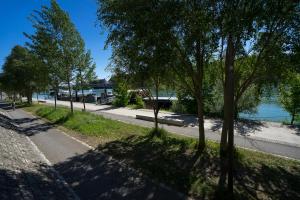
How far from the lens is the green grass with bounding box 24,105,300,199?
25.1 feet

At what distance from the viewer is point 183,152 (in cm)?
1145

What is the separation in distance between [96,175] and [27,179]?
2103 millimetres

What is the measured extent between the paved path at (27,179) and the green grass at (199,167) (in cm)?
281

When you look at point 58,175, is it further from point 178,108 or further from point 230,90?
point 178,108

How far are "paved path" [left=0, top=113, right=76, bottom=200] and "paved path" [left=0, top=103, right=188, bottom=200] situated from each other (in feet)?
1.25

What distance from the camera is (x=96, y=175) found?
8.84 meters

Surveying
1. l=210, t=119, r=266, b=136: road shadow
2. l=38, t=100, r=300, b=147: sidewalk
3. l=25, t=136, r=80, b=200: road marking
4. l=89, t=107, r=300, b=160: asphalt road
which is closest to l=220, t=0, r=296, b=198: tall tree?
l=89, t=107, r=300, b=160: asphalt road

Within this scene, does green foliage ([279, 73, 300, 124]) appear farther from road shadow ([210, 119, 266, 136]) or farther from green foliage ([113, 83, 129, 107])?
green foliage ([113, 83, 129, 107])

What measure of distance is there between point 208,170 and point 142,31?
213 inches

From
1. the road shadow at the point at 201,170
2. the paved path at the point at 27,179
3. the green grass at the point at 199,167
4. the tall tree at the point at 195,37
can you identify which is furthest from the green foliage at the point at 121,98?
the paved path at the point at 27,179

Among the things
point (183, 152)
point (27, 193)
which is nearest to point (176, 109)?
point (183, 152)

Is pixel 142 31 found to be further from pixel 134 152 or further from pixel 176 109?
pixel 176 109

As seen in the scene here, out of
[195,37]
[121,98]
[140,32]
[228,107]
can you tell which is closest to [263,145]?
[228,107]

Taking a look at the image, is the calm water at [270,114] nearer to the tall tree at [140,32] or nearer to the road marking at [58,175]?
the tall tree at [140,32]
